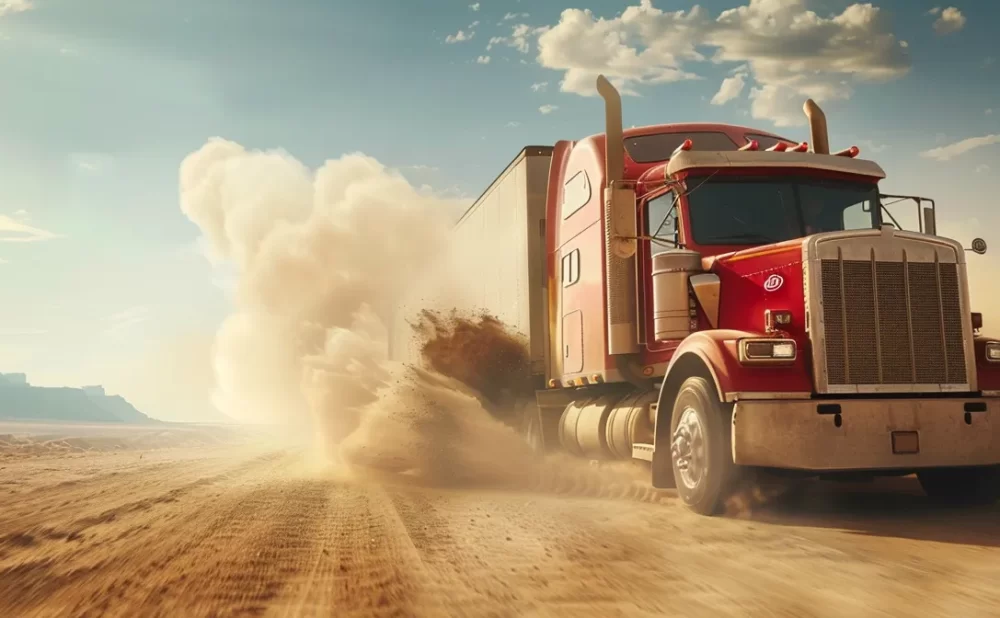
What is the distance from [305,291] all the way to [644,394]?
14.6m

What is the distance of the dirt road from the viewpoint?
4555 millimetres

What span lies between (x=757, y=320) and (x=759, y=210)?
50.8 inches

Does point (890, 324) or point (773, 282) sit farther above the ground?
point (773, 282)

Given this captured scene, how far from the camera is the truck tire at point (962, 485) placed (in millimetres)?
8344

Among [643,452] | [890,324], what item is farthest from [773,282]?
[643,452]

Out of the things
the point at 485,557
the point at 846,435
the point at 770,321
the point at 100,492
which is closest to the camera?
the point at 485,557

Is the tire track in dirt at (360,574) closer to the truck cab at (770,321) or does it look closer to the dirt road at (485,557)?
the dirt road at (485,557)

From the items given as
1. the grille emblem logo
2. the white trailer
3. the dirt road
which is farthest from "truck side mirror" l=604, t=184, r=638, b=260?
the white trailer

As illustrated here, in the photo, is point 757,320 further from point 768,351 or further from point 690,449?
point 690,449

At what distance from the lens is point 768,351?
23.7 ft

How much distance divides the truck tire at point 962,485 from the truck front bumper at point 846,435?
1.06m

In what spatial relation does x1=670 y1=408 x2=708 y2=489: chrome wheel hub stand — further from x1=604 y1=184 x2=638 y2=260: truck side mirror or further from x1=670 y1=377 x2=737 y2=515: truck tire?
x1=604 y1=184 x2=638 y2=260: truck side mirror

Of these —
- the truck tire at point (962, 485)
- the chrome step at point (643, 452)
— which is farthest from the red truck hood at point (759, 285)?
the truck tire at point (962, 485)

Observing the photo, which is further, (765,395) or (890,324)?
(890,324)
